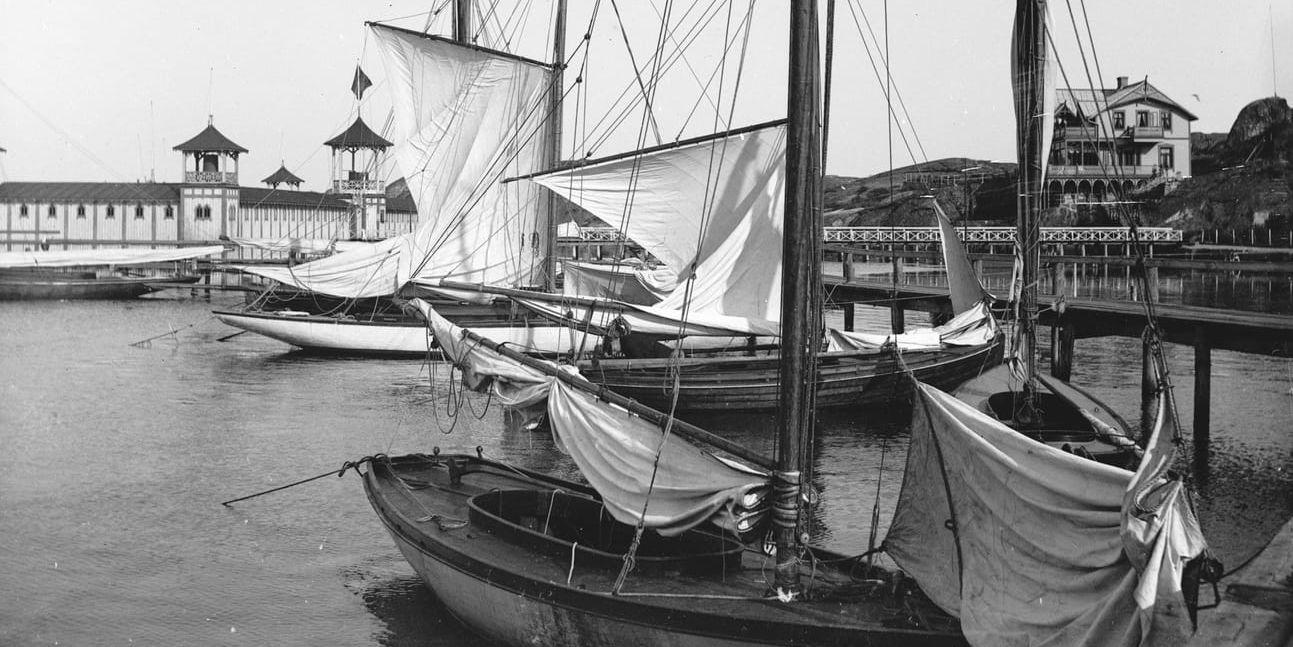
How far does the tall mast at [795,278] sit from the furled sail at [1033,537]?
1.02 metres

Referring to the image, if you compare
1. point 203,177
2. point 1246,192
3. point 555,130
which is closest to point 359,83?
point 203,177

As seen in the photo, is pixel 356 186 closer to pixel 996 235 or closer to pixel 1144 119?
pixel 996 235

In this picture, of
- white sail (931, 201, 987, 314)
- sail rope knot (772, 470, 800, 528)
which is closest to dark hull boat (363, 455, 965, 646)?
sail rope knot (772, 470, 800, 528)

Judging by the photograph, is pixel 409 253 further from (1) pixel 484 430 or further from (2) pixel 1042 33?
(2) pixel 1042 33

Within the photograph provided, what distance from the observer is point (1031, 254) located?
19.9 metres

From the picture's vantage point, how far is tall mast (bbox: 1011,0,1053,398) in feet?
63.4

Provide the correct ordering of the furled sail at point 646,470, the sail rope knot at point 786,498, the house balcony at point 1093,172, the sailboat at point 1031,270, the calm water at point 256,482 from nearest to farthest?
1. the sail rope knot at point 786,498
2. the furled sail at point 646,470
3. the calm water at point 256,482
4. the sailboat at point 1031,270
5. the house balcony at point 1093,172

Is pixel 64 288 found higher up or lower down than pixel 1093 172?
lower down

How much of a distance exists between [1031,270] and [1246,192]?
69548 millimetres

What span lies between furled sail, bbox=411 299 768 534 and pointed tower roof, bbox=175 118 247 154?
250 feet

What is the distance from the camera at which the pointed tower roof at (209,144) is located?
A: 3152 inches

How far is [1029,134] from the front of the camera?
1944cm

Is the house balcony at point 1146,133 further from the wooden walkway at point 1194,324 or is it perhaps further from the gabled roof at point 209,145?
the gabled roof at point 209,145

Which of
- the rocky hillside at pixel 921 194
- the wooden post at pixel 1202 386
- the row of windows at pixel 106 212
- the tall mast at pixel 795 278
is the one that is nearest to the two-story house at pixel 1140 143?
the rocky hillside at pixel 921 194
